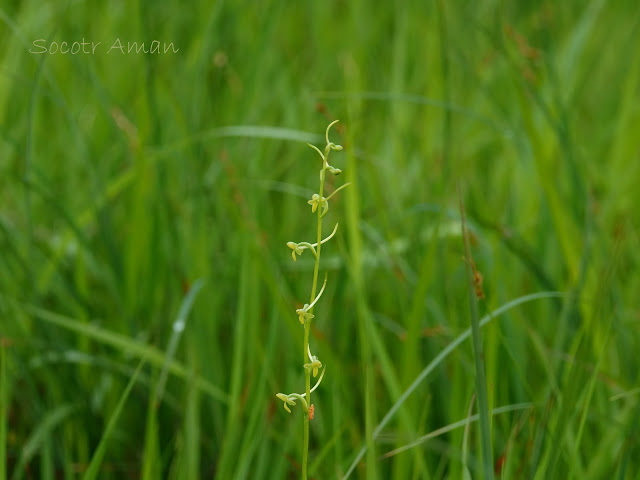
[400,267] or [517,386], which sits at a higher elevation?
[400,267]

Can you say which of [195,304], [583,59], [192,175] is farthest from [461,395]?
[583,59]

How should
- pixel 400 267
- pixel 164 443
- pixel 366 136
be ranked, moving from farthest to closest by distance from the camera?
1. pixel 366 136
2. pixel 400 267
3. pixel 164 443

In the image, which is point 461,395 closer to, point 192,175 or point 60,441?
point 60,441

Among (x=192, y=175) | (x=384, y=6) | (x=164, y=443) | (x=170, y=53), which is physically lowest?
(x=164, y=443)

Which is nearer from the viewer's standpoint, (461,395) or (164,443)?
(461,395)

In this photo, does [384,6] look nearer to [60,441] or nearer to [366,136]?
[366,136]

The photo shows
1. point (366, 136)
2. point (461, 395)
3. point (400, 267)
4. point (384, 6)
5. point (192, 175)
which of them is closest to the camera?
point (461, 395)

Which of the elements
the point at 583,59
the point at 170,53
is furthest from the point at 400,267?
the point at 583,59
